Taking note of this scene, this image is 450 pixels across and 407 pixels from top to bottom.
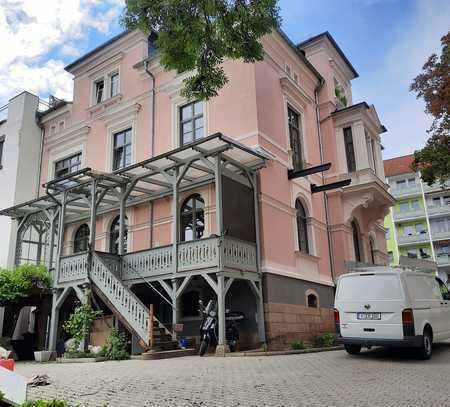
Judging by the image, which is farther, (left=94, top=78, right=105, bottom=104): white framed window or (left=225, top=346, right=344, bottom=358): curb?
(left=94, top=78, right=105, bottom=104): white framed window

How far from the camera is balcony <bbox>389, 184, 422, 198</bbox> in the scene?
50872 millimetres

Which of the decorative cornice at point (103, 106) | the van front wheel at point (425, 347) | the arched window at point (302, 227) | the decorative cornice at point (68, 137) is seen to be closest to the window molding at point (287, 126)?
the arched window at point (302, 227)

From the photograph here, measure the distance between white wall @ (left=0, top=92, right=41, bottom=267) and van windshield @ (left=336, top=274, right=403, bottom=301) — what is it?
52.2 ft

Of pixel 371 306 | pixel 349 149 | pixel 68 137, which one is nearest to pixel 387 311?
pixel 371 306

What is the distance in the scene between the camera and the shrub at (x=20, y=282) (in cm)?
1480

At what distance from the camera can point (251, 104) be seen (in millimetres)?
15172

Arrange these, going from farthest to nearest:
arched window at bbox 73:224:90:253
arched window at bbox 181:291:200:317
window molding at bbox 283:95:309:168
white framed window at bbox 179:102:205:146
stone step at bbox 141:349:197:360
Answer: arched window at bbox 73:224:90:253 → window molding at bbox 283:95:309:168 → white framed window at bbox 179:102:205:146 → arched window at bbox 181:291:200:317 → stone step at bbox 141:349:197:360

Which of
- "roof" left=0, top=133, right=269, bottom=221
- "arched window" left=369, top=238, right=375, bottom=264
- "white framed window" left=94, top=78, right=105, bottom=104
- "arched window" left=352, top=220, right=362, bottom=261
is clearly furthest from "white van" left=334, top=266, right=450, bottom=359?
"white framed window" left=94, top=78, right=105, bottom=104

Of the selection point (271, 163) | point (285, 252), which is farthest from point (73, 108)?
point (285, 252)

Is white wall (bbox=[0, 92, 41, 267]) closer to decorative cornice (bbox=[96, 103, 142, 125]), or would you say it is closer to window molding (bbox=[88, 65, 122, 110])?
window molding (bbox=[88, 65, 122, 110])

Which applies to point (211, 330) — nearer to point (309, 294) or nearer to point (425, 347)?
point (425, 347)

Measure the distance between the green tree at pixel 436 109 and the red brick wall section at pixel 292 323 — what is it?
6.10 metres

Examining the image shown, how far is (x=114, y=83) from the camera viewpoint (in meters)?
20.4

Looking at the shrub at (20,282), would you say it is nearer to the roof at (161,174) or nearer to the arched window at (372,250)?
the roof at (161,174)
